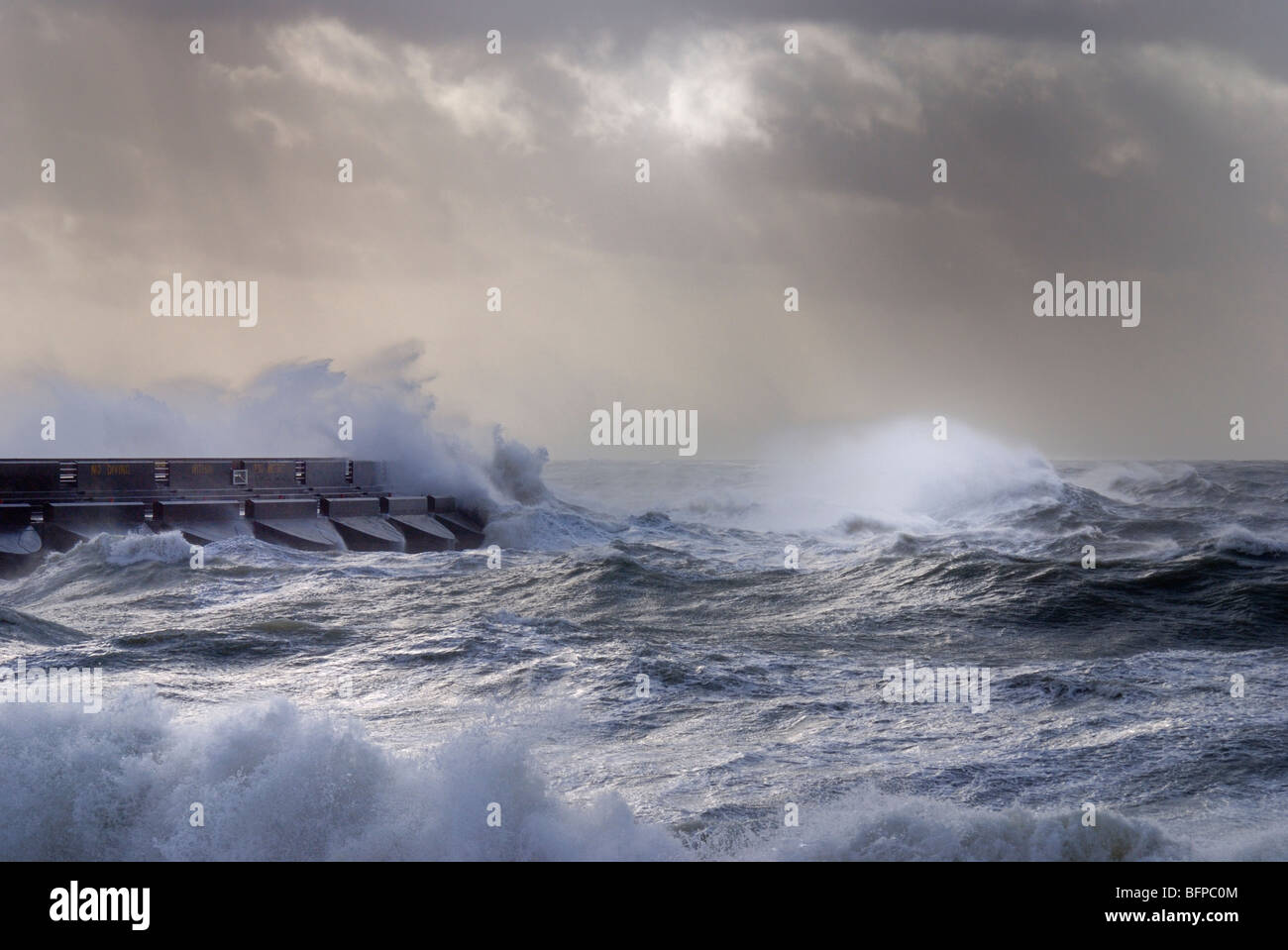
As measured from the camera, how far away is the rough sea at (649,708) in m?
5.20

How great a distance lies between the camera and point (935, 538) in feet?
69.9

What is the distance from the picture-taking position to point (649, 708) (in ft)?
26.8

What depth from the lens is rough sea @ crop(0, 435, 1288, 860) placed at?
5.20m

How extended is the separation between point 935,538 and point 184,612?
14309 millimetres
